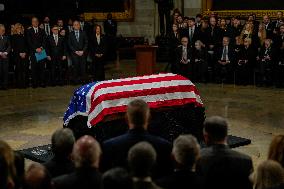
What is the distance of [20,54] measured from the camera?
1422 centimetres

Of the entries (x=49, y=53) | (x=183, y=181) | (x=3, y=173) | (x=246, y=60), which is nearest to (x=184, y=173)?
(x=183, y=181)

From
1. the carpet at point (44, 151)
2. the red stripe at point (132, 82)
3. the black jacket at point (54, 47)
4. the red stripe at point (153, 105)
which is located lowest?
the carpet at point (44, 151)

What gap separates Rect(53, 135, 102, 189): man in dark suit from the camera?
4.03 meters

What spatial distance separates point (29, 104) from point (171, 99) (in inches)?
179

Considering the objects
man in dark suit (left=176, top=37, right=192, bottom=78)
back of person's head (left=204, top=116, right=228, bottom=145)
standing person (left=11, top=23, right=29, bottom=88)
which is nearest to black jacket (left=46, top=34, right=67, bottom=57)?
standing person (left=11, top=23, right=29, bottom=88)

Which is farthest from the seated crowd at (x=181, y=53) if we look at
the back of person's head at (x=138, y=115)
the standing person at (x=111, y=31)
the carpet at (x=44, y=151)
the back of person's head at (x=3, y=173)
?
the back of person's head at (x=3, y=173)

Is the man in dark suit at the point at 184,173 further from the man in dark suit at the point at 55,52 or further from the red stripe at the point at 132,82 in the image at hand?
the man in dark suit at the point at 55,52

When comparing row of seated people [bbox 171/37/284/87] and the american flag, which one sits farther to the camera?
row of seated people [bbox 171/37/284/87]

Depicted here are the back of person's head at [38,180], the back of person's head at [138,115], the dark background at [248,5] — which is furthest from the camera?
the dark background at [248,5]

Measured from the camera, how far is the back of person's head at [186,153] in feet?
13.4

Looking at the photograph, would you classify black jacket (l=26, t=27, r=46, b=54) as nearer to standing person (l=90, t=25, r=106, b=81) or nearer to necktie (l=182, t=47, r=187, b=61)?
standing person (l=90, t=25, r=106, b=81)

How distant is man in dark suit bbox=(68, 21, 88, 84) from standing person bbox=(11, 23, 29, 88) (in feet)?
3.92

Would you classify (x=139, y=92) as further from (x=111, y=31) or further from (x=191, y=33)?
(x=111, y=31)

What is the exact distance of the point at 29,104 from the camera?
40.0 ft
